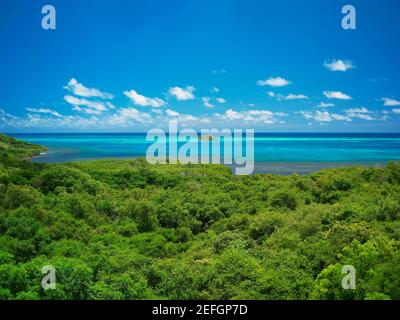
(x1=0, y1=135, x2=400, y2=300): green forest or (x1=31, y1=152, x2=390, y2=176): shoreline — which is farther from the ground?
(x1=31, y1=152, x2=390, y2=176): shoreline

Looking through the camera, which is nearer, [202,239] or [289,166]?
[202,239]

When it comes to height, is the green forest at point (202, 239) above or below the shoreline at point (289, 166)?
below

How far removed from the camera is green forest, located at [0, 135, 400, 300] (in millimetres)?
8906

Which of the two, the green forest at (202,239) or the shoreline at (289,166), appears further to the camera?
the shoreline at (289,166)

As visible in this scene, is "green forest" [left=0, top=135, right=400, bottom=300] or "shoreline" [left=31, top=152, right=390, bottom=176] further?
"shoreline" [left=31, top=152, right=390, bottom=176]

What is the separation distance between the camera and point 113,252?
13.8 meters

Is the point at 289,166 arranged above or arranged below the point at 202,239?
above

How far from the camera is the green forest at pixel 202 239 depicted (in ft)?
29.2

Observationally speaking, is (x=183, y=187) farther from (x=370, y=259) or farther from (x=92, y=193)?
(x=370, y=259)

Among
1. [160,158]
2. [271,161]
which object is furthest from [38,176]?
[271,161]

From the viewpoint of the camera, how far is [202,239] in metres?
19.4
